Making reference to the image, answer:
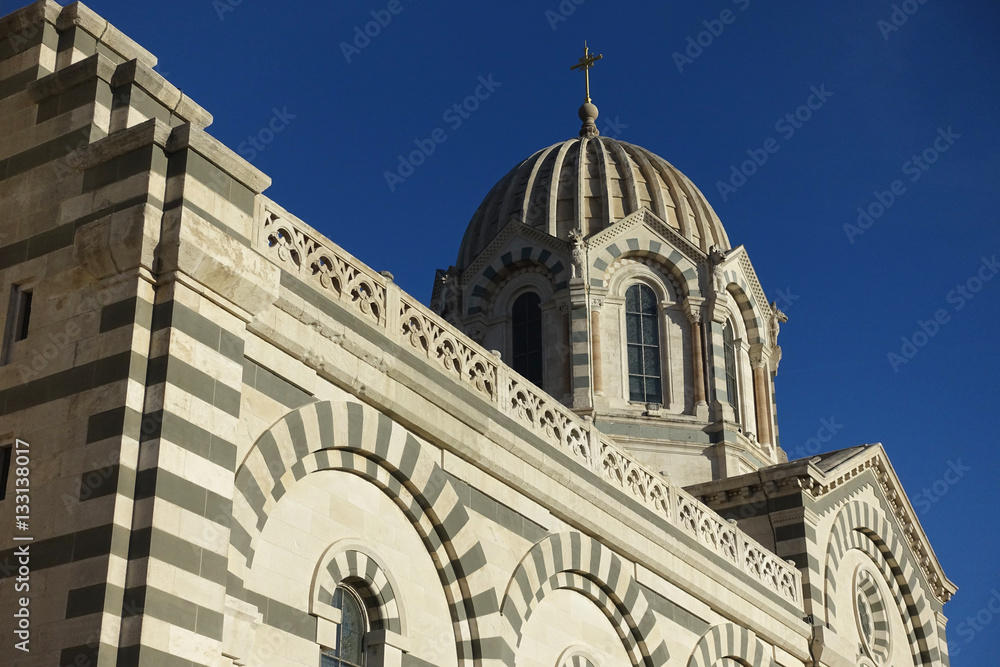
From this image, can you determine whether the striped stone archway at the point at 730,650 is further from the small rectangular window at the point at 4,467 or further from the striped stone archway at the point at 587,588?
the small rectangular window at the point at 4,467

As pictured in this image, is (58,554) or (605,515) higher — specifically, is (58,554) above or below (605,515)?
below

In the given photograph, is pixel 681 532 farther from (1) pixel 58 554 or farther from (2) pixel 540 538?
(1) pixel 58 554

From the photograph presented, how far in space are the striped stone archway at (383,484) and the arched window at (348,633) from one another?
137 cm

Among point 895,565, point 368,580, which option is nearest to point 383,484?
point 368,580

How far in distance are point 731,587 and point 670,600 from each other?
198 cm

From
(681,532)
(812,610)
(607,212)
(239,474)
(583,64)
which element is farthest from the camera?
(583,64)

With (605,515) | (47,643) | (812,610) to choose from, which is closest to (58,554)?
(47,643)

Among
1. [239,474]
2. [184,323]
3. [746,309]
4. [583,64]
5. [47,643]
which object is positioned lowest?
[47,643]

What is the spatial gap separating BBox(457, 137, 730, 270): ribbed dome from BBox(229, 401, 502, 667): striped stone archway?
16.6 m

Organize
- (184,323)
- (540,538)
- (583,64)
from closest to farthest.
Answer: (184,323) → (540,538) → (583,64)

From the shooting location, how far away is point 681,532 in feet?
72.8

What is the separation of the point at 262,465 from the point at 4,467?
8.40ft

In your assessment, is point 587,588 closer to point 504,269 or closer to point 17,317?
point 17,317

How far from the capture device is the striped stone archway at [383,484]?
14391 mm
